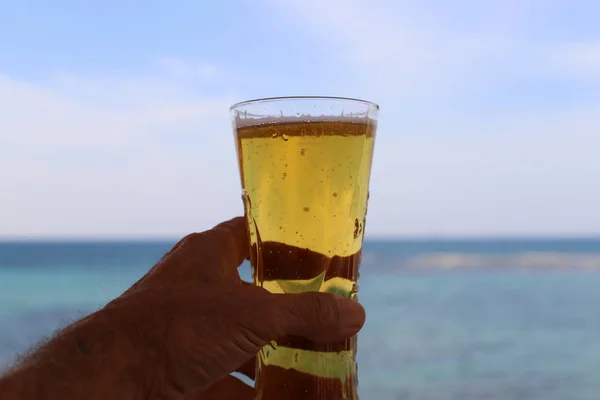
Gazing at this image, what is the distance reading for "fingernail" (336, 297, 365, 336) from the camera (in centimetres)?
133

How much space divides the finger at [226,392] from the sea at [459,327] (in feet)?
1.03

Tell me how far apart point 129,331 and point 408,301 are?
1983cm

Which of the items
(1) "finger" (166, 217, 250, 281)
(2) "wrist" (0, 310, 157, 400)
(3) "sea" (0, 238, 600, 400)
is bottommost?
(3) "sea" (0, 238, 600, 400)

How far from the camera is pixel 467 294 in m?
22.5

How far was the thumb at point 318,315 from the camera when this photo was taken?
1.28 metres

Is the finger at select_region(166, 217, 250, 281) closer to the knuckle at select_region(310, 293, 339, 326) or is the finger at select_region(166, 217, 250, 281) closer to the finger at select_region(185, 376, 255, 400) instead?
the knuckle at select_region(310, 293, 339, 326)

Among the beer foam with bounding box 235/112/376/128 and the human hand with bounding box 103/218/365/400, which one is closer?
the human hand with bounding box 103/218/365/400

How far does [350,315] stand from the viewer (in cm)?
136

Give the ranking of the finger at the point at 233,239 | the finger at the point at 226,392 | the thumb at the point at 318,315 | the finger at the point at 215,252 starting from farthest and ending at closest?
the finger at the point at 226,392, the finger at the point at 233,239, the finger at the point at 215,252, the thumb at the point at 318,315

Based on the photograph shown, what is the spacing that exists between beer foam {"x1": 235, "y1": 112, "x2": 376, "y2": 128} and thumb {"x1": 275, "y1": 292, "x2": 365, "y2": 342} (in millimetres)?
372

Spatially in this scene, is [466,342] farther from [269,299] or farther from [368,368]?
[269,299]

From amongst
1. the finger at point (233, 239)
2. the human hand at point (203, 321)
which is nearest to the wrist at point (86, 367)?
the human hand at point (203, 321)

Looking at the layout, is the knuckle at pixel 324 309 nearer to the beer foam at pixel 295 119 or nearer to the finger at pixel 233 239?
the finger at pixel 233 239

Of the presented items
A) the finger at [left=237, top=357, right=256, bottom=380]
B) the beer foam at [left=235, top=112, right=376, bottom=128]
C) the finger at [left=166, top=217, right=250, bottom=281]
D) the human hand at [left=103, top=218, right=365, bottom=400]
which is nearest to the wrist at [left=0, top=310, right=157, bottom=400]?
the human hand at [left=103, top=218, right=365, bottom=400]
